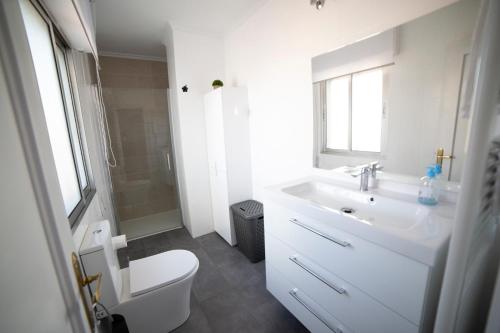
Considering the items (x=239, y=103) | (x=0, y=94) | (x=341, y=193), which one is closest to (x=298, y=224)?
(x=341, y=193)

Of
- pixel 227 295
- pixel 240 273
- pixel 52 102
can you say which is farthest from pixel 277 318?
pixel 52 102

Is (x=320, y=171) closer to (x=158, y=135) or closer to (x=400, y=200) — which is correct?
(x=400, y=200)

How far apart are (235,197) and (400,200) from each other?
5.42 ft

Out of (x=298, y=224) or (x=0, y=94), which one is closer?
(x=0, y=94)

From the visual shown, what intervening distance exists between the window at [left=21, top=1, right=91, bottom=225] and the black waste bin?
52.2 inches

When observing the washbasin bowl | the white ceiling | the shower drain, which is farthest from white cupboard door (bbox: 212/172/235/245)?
the white ceiling

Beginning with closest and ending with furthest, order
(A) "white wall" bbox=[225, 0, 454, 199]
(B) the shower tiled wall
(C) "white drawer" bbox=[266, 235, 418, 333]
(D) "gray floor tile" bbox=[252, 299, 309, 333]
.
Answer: (C) "white drawer" bbox=[266, 235, 418, 333]
(A) "white wall" bbox=[225, 0, 454, 199]
(D) "gray floor tile" bbox=[252, 299, 309, 333]
(B) the shower tiled wall

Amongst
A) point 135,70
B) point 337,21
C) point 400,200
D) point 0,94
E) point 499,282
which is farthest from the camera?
Answer: point 135,70

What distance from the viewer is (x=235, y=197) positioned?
2.49 metres

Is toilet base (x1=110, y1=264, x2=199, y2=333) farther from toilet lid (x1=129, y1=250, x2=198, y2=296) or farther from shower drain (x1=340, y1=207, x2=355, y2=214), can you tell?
shower drain (x1=340, y1=207, x2=355, y2=214)

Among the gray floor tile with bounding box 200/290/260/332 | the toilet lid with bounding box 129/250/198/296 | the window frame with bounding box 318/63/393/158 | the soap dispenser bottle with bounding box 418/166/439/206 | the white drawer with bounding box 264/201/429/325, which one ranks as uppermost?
the window frame with bounding box 318/63/393/158

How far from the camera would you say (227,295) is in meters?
1.81

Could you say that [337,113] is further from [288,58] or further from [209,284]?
[209,284]

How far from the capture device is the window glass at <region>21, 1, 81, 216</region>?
1.23m
